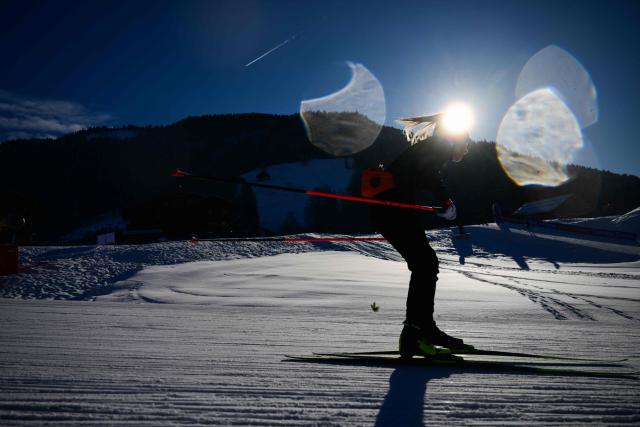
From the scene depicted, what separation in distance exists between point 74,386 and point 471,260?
21.0 m

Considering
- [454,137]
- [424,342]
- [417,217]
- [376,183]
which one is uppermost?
[454,137]

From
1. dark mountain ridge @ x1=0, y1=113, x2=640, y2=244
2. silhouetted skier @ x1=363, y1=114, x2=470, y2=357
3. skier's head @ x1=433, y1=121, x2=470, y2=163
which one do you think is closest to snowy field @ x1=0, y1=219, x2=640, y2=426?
silhouetted skier @ x1=363, y1=114, x2=470, y2=357

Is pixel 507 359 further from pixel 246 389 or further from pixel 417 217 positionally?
pixel 246 389

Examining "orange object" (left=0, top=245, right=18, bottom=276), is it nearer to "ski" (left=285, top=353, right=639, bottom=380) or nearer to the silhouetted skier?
"ski" (left=285, top=353, right=639, bottom=380)

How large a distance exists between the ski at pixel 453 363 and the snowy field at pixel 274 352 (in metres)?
0.14

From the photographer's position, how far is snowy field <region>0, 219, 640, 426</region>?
5.55 feet

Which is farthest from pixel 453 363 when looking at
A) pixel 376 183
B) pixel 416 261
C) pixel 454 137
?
pixel 454 137

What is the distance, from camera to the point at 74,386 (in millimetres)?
1951

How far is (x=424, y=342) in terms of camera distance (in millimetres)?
3104

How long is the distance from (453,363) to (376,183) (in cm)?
152

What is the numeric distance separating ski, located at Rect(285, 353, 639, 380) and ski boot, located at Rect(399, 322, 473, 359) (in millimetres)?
54

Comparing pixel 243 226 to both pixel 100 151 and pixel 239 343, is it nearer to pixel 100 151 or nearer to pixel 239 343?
pixel 100 151

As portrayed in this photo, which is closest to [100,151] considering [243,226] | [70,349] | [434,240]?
[243,226]

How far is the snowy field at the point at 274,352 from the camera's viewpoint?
1.69 m
